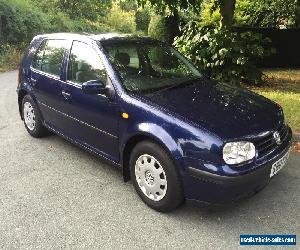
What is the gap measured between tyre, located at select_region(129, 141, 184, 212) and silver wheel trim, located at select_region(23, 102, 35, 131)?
267 cm

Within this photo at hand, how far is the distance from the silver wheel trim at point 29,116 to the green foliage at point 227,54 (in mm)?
4649

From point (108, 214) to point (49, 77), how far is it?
229 cm

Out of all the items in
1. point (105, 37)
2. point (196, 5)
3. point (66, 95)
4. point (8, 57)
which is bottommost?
point (8, 57)

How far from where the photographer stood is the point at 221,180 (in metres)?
3.34

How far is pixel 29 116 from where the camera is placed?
20.2 feet

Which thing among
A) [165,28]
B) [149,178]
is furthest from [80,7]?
[149,178]

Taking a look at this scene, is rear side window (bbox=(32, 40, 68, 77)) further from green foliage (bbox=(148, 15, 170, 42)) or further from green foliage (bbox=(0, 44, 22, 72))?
green foliage (bbox=(0, 44, 22, 72))

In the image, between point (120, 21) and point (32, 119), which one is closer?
point (32, 119)

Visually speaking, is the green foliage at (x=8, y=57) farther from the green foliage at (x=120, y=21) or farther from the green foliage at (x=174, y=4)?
the green foliage at (x=120, y=21)

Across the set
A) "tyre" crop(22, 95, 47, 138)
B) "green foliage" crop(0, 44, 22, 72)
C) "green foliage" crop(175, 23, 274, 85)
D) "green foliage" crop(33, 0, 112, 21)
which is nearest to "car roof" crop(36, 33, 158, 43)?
"tyre" crop(22, 95, 47, 138)

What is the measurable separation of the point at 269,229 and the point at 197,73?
2.24 meters

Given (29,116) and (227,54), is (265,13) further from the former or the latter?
(29,116)

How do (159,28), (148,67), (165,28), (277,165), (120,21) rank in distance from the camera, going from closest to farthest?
(277,165) → (148,67) → (165,28) → (159,28) → (120,21)

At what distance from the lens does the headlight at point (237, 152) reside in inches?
133
